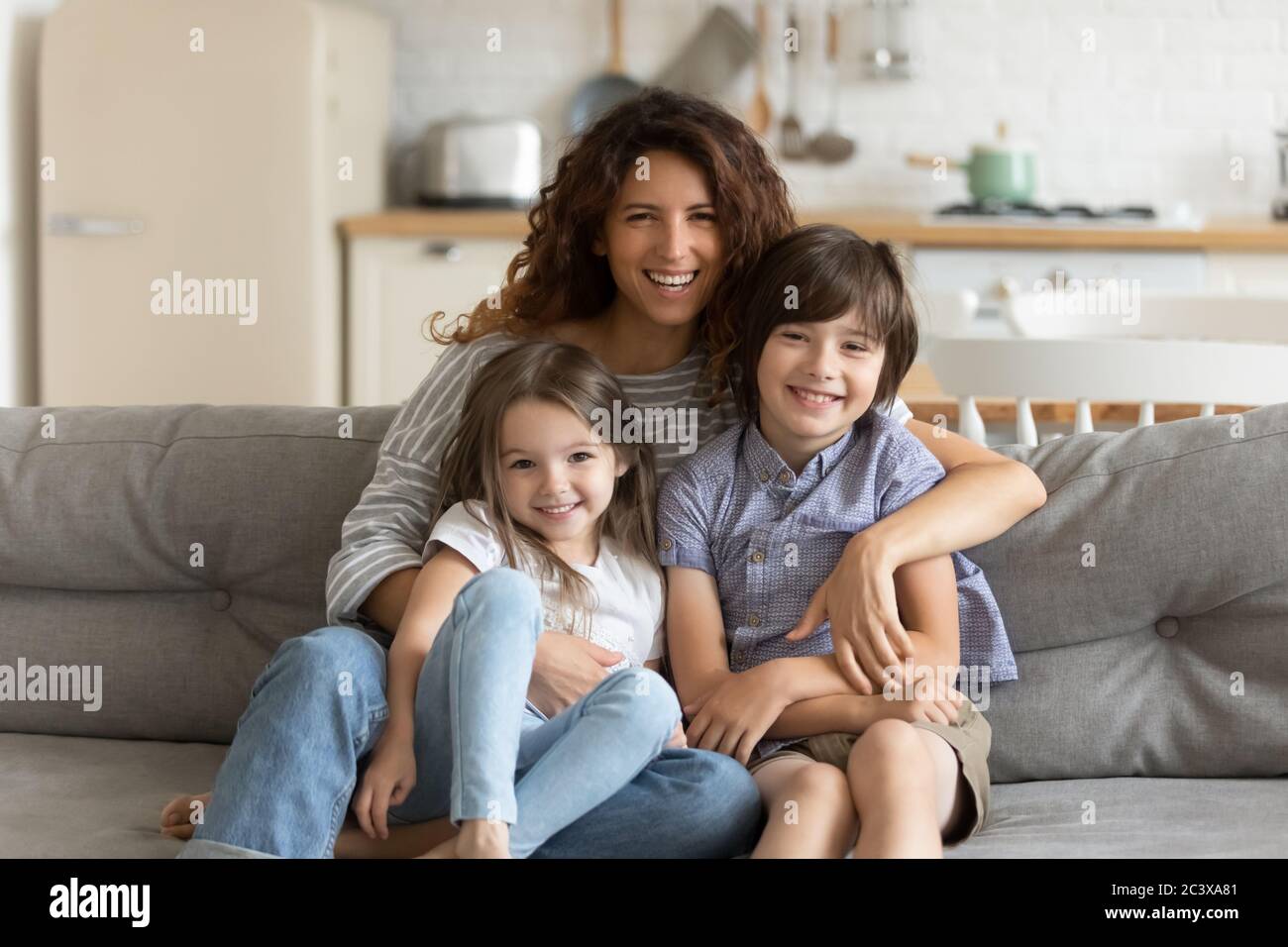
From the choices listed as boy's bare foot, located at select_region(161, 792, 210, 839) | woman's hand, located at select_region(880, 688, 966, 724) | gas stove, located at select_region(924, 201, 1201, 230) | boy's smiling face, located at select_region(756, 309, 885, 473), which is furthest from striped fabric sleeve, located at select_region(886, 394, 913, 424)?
gas stove, located at select_region(924, 201, 1201, 230)

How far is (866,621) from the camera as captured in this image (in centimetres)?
146

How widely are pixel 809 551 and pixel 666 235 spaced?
15.0 inches

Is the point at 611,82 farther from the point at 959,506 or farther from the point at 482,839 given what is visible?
the point at 482,839

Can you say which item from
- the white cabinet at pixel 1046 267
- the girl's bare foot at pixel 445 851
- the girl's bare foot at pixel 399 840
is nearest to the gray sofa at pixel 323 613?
the girl's bare foot at pixel 399 840

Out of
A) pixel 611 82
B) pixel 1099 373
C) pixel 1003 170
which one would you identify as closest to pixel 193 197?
pixel 611 82

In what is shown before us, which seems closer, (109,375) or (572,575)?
(572,575)

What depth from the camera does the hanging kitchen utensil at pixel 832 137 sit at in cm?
418

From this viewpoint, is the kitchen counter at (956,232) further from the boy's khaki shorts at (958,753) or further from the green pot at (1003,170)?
the boy's khaki shorts at (958,753)

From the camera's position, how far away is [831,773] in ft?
4.48

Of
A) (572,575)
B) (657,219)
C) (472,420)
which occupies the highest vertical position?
(657,219)

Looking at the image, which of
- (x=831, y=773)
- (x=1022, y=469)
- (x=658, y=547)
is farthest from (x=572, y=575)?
(x=1022, y=469)
